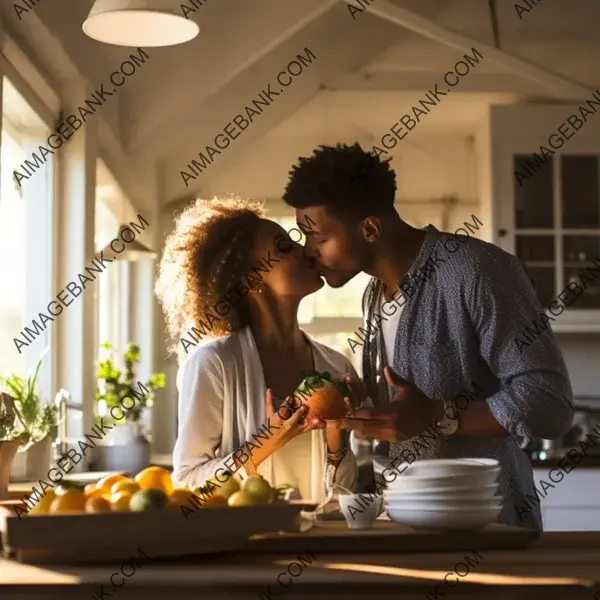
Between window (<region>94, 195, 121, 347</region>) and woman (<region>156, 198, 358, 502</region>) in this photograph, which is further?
window (<region>94, 195, 121, 347</region>)

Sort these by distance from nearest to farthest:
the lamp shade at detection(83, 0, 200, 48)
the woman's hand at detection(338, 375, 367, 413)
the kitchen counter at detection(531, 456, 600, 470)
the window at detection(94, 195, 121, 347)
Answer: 1. the woman's hand at detection(338, 375, 367, 413)
2. the lamp shade at detection(83, 0, 200, 48)
3. the kitchen counter at detection(531, 456, 600, 470)
4. the window at detection(94, 195, 121, 347)

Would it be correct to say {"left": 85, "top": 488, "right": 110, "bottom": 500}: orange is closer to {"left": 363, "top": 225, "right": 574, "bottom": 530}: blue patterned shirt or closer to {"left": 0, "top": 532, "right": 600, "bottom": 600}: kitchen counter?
{"left": 0, "top": 532, "right": 600, "bottom": 600}: kitchen counter

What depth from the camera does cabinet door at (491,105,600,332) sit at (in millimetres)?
5242

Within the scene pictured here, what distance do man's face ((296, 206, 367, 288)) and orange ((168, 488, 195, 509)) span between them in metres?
0.90

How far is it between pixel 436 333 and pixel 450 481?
55 centimetres

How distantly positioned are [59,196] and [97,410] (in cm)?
147

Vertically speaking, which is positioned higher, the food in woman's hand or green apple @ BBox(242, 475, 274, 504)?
the food in woman's hand

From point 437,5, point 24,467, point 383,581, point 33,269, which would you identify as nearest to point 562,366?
point 383,581

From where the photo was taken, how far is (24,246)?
154 inches

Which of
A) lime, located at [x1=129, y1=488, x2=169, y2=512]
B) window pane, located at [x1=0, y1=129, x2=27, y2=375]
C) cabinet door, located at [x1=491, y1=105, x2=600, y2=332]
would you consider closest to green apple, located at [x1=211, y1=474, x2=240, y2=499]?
lime, located at [x1=129, y1=488, x2=169, y2=512]

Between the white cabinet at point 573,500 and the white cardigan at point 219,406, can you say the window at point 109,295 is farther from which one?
the white cardigan at point 219,406

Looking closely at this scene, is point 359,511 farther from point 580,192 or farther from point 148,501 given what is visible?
point 580,192

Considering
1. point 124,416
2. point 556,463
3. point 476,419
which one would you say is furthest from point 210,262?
point 556,463

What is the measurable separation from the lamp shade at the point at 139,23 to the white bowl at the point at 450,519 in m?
1.44
